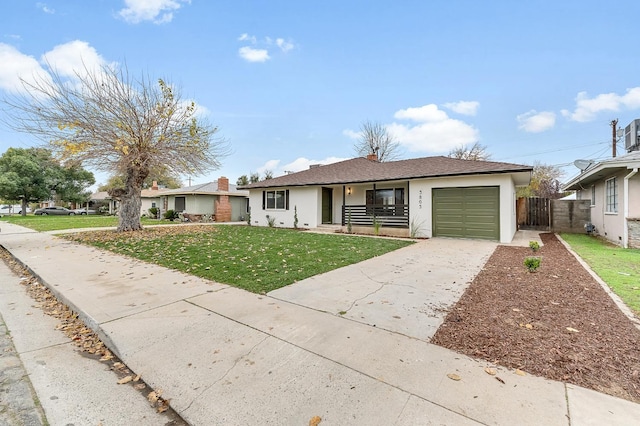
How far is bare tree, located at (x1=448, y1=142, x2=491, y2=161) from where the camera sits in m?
29.0

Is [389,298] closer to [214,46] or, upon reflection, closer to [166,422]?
[166,422]

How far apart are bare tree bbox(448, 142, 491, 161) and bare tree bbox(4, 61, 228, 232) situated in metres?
26.5

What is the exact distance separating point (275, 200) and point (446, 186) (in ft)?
32.5

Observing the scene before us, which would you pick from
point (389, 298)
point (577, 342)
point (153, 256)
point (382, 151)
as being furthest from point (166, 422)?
point (382, 151)

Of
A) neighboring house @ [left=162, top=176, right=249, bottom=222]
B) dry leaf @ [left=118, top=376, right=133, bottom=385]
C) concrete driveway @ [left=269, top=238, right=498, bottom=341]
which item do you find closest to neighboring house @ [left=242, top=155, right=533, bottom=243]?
concrete driveway @ [left=269, top=238, right=498, bottom=341]

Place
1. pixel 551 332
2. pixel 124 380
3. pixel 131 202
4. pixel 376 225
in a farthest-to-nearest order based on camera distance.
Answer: pixel 131 202 < pixel 376 225 < pixel 551 332 < pixel 124 380

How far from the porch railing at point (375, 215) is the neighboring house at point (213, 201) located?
12.3m

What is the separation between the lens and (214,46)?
11844 millimetres

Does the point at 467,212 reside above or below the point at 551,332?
above

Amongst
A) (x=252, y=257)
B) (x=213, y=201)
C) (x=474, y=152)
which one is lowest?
(x=252, y=257)

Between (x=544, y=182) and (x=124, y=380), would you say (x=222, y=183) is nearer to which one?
(x=124, y=380)

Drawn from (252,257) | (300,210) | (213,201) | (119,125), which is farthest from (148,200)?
(252,257)

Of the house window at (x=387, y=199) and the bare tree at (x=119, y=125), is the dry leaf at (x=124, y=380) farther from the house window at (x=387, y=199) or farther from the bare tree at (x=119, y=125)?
the house window at (x=387, y=199)

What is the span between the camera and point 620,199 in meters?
9.23
